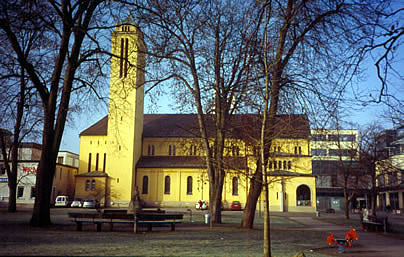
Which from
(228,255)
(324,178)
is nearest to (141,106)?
(324,178)

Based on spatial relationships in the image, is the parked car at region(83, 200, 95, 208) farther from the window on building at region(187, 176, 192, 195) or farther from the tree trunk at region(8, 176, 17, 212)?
the tree trunk at region(8, 176, 17, 212)

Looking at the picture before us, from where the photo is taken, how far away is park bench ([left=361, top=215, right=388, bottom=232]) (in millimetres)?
21750

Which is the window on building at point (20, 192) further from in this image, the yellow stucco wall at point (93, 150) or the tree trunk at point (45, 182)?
the tree trunk at point (45, 182)

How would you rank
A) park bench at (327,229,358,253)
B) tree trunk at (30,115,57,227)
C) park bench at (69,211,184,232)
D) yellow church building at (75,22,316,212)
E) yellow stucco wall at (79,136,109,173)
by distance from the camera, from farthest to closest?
1. yellow stucco wall at (79,136,109,173)
2. yellow church building at (75,22,316,212)
3. tree trunk at (30,115,57,227)
4. park bench at (69,211,184,232)
5. park bench at (327,229,358,253)

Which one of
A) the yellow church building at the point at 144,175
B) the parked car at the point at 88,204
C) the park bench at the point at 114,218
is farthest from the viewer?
the yellow church building at the point at 144,175

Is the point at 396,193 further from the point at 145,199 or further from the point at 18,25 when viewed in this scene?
the point at 18,25

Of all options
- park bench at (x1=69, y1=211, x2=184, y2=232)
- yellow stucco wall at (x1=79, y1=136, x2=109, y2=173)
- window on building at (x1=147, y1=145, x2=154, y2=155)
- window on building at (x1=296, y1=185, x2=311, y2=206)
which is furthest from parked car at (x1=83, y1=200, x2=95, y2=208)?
park bench at (x1=69, y1=211, x2=184, y2=232)

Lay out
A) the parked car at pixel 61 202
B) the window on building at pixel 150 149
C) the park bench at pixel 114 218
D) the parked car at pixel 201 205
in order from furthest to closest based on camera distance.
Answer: the window on building at pixel 150 149 → the parked car at pixel 201 205 → the parked car at pixel 61 202 → the park bench at pixel 114 218

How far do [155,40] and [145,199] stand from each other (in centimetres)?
4372

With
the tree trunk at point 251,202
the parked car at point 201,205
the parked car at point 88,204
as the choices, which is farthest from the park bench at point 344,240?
Answer: the parked car at point 88,204

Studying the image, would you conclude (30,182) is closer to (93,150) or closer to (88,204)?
(93,150)

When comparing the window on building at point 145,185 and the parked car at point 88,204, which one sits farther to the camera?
the window on building at point 145,185

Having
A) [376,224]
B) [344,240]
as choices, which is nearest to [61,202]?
[376,224]

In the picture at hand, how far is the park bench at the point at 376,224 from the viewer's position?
2175 centimetres
